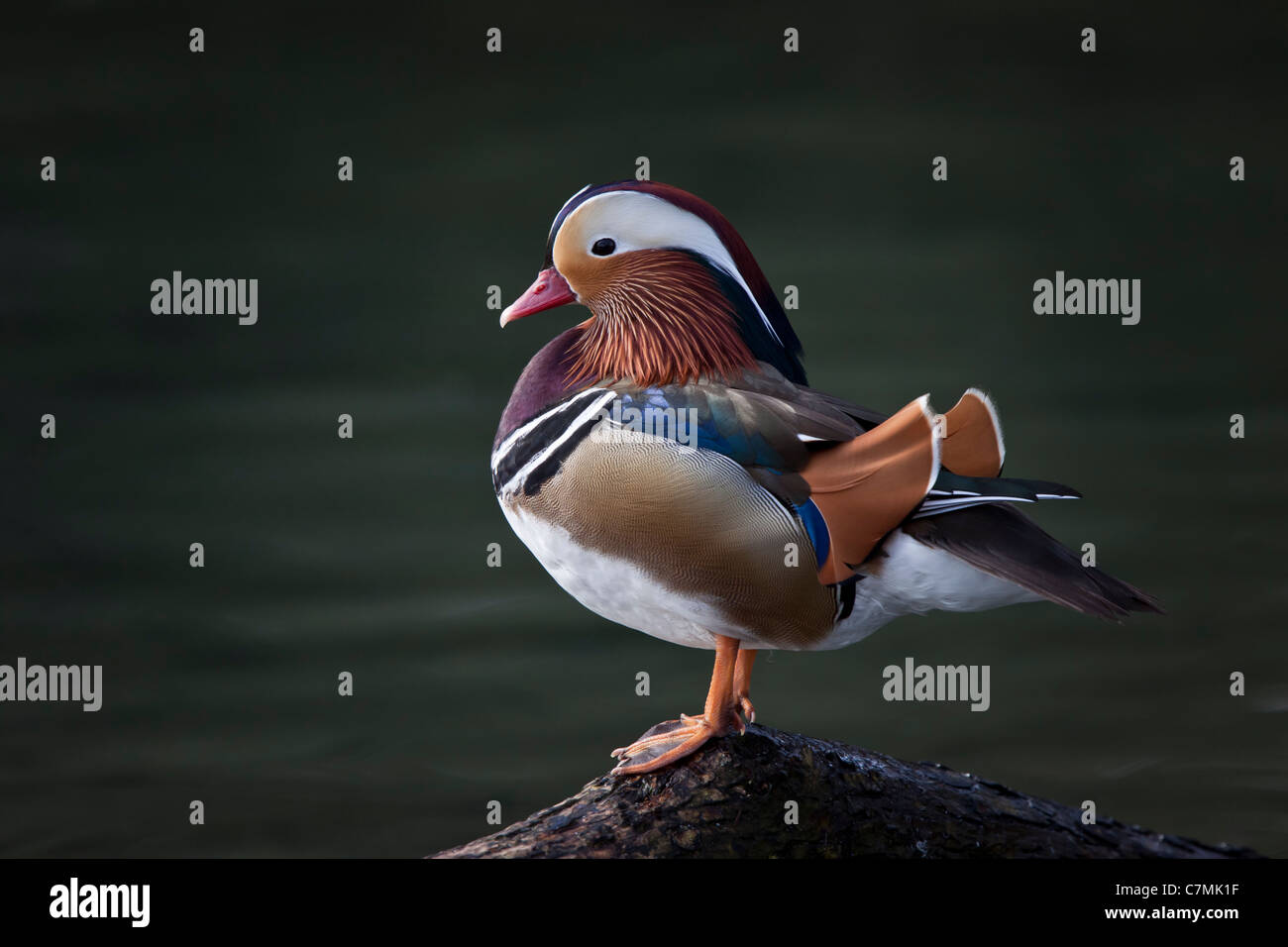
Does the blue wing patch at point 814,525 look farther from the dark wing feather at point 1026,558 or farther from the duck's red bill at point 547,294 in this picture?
the duck's red bill at point 547,294

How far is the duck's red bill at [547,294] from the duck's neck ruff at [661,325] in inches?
1.0

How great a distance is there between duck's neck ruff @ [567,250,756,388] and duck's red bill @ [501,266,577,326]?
26mm

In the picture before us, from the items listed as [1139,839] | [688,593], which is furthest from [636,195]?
[1139,839]

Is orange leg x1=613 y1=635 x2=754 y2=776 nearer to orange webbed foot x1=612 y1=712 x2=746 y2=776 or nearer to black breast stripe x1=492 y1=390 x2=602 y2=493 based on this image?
orange webbed foot x1=612 y1=712 x2=746 y2=776

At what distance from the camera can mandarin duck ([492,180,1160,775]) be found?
64.9 inches

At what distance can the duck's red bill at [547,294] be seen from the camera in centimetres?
182

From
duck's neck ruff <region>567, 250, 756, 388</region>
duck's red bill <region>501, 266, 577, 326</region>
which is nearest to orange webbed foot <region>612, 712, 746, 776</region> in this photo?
duck's neck ruff <region>567, 250, 756, 388</region>

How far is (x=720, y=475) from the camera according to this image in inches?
66.6

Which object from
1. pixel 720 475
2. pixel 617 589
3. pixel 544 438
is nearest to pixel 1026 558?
pixel 720 475

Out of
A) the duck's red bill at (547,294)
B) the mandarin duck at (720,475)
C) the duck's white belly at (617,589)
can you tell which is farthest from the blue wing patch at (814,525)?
the duck's red bill at (547,294)

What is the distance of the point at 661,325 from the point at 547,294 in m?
0.15

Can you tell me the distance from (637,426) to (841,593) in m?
0.30

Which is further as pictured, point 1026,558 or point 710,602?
point 710,602

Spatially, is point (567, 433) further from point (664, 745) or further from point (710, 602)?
point (664, 745)
